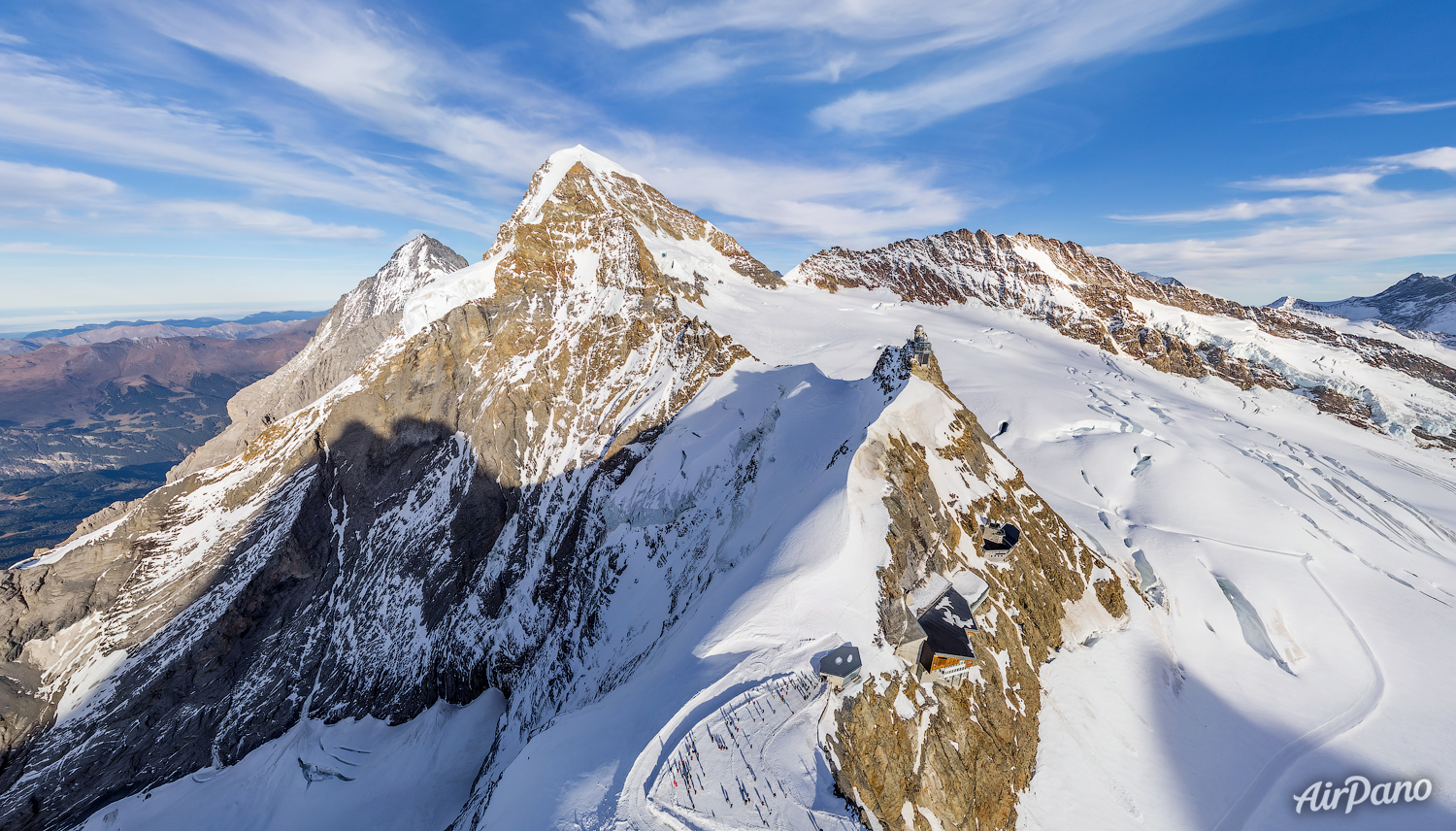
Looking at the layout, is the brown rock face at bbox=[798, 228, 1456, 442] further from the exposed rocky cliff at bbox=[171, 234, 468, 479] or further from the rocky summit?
the exposed rocky cliff at bbox=[171, 234, 468, 479]

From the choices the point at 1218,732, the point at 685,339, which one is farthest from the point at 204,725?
the point at 1218,732

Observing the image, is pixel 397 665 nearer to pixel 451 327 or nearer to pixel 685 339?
pixel 451 327

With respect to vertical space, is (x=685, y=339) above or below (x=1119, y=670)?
above

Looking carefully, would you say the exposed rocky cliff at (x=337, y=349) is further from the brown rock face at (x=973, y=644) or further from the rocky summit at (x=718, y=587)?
the brown rock face at (x=973, y=644)

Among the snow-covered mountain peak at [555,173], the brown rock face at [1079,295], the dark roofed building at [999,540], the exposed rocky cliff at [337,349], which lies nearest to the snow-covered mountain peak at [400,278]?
the exposed rocky cliff at [337,349]

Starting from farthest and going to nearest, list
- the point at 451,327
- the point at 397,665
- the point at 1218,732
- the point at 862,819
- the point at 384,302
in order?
the point at 384,302
the point at 451,327
the point at 397,665
the point at 1218,732
the point at 862,819

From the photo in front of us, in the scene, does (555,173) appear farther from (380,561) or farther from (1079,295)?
(1079,295)
